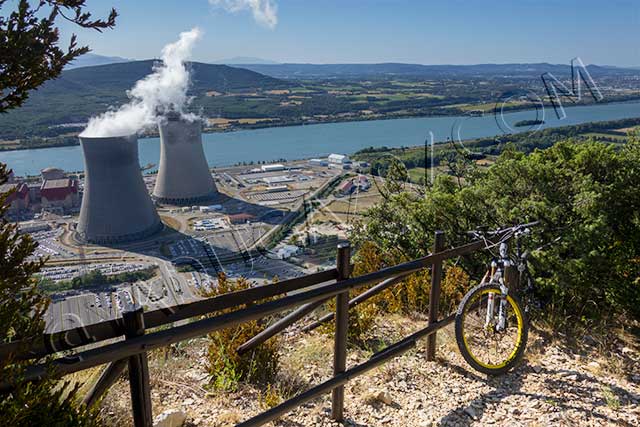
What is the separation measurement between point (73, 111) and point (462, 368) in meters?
31.5

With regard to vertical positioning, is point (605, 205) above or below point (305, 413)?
above

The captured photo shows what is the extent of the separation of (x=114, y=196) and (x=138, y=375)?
10.9m

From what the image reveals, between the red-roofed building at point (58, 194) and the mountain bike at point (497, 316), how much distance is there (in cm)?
1728

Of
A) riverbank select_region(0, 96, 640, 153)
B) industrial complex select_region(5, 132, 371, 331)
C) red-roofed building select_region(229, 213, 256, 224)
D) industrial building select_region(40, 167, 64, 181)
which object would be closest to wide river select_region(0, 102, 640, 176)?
riverbank select_region(0, 96, 640, 153)

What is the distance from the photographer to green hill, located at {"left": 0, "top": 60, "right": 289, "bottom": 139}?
27.0 m

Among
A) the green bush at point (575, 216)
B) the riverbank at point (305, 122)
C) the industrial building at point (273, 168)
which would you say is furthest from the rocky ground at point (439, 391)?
the industrial building at point (273, 168)

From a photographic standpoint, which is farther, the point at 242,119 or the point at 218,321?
the point at 242,119

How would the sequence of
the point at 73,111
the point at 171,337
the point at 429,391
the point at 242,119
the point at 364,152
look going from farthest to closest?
1. the point at 242,119
2. the point at 73,111
3. the point at 364,152
4. the point at 429,391
5. the point at 171,337

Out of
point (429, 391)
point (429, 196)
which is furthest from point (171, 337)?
point (429, 196)

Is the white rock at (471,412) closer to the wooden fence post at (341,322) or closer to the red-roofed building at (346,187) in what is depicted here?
the wooden fence post at (341,322)

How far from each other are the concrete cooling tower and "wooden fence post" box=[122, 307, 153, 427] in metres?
10.1

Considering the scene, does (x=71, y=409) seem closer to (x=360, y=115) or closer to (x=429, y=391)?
(x=429, y=391)

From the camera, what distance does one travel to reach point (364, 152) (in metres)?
22.6

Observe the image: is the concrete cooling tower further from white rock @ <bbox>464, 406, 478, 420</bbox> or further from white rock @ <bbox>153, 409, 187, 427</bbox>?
white rock @ <bbox>464, 406, 478, 420</bbox>
